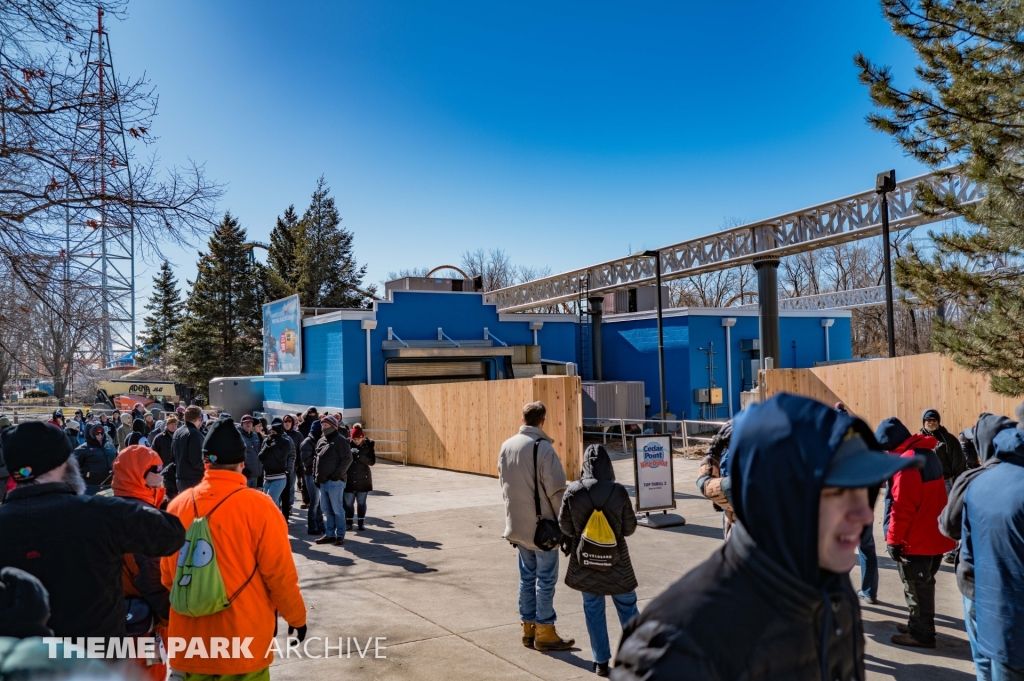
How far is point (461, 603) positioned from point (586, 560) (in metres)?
2.68

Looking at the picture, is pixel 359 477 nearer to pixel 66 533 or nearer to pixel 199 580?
pixel 199 580

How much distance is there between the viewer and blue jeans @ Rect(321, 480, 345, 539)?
11180 mm

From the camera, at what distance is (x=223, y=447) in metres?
4.07

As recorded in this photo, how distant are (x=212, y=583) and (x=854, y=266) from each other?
53.6 metres

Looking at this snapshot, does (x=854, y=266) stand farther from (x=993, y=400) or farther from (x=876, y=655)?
(x=876, y=655)

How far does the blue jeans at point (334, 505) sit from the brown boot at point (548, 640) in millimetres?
5478

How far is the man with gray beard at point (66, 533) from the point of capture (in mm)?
3416

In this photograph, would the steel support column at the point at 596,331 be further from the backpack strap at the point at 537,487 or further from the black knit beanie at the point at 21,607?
the black knit beanie at the point at 21,607

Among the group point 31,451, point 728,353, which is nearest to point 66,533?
point 31,451

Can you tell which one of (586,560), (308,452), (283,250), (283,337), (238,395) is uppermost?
(283,250)

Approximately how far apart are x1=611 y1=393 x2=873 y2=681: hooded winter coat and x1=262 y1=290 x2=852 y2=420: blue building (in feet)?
82.7

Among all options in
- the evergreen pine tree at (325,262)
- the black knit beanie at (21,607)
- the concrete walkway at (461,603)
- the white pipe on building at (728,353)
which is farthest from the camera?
the evergreen pine tree at (325,262)

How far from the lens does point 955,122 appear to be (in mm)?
8594

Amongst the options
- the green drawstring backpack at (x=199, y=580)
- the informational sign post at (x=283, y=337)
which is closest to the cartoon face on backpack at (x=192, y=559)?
the green drawstring backpack at (x=199, y=580)
